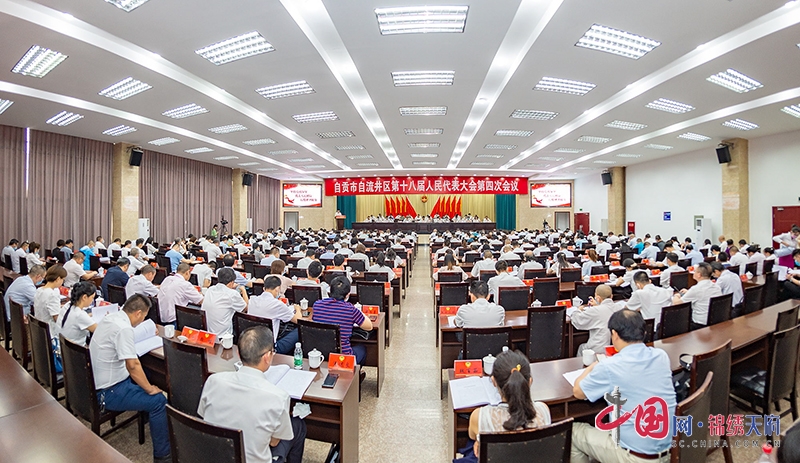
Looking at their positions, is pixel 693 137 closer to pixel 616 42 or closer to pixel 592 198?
pixel 616 42

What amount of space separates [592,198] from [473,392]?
20.2 m

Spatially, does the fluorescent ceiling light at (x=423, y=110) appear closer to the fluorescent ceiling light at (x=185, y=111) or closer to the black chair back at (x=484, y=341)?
the fluorescent ceiling light at (x=185, y=111)

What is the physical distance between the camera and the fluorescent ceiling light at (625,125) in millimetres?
9026

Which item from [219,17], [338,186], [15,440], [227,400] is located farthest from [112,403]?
[338,186]

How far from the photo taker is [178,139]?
1077 centimetres

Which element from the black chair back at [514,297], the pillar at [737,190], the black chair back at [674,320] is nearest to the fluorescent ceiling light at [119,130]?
the black chair back at [514,297]

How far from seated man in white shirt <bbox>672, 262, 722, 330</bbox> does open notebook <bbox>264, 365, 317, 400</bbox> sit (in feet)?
13.9

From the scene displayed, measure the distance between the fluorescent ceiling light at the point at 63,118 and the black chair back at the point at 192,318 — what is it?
7537 mm

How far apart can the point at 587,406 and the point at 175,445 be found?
8.12 ft

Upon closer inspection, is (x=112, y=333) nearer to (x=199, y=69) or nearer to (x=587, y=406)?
(x=587, y=406)

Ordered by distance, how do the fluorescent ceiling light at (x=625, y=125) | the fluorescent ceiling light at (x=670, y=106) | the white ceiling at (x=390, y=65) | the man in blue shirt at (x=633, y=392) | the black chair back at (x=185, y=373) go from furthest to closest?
the fluorescent ceiling light at (x=625, y=125) < the fluorescent ceiling light at (x=670, y=106) < the white ceiling at (x=390, y=65) < the black chair back at (x=185, y=373) < the man in blue shirt at (x=633, y=392)

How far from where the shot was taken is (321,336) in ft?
10.3

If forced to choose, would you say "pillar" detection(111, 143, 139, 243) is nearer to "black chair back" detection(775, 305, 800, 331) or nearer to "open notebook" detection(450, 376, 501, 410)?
"open notebook" detection(450, 376, 501, 410)

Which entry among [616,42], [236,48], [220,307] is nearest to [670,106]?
[616,42]
